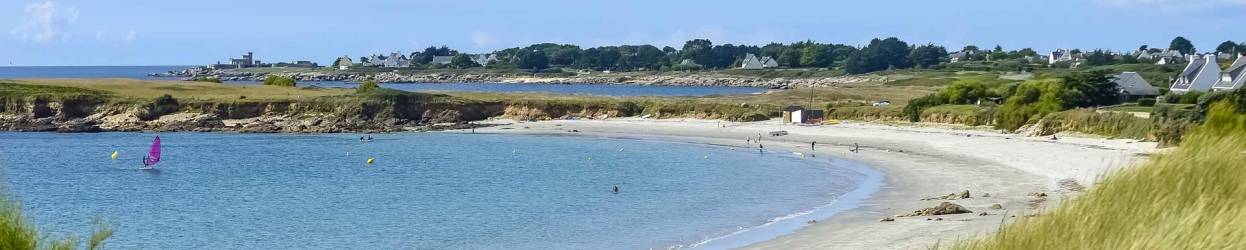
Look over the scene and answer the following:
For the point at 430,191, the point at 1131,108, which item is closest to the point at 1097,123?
the point at 1131,108

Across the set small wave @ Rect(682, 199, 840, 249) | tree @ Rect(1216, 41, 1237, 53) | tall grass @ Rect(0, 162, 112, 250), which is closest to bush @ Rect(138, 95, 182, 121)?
small wave @ Rect(682, 199, 840, 249)

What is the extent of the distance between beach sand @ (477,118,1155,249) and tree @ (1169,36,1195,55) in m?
133

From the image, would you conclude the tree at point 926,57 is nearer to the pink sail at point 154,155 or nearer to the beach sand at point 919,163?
the beach sand at point 919,163

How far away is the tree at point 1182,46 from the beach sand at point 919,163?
133 meters

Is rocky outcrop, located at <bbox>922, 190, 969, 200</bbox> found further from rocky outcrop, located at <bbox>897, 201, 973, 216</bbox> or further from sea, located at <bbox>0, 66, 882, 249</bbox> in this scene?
rocky outcrop, located at <bbox>897, 201, 973, 216</bbox>

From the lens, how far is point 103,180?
5112 cm

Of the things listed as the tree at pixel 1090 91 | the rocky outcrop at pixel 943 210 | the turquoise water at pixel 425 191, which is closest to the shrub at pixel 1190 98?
the tree at pixel 1090 91

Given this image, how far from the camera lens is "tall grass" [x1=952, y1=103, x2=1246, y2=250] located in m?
7.74

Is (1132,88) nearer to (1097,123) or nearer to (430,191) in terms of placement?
(1097,123)

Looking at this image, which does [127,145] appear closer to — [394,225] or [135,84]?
[135,84]

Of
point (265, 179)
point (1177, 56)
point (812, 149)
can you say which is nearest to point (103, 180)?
point (265, 179)

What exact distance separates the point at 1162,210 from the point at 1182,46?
643ft

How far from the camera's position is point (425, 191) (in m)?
44.7

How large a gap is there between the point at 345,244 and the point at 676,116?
2095 inches
